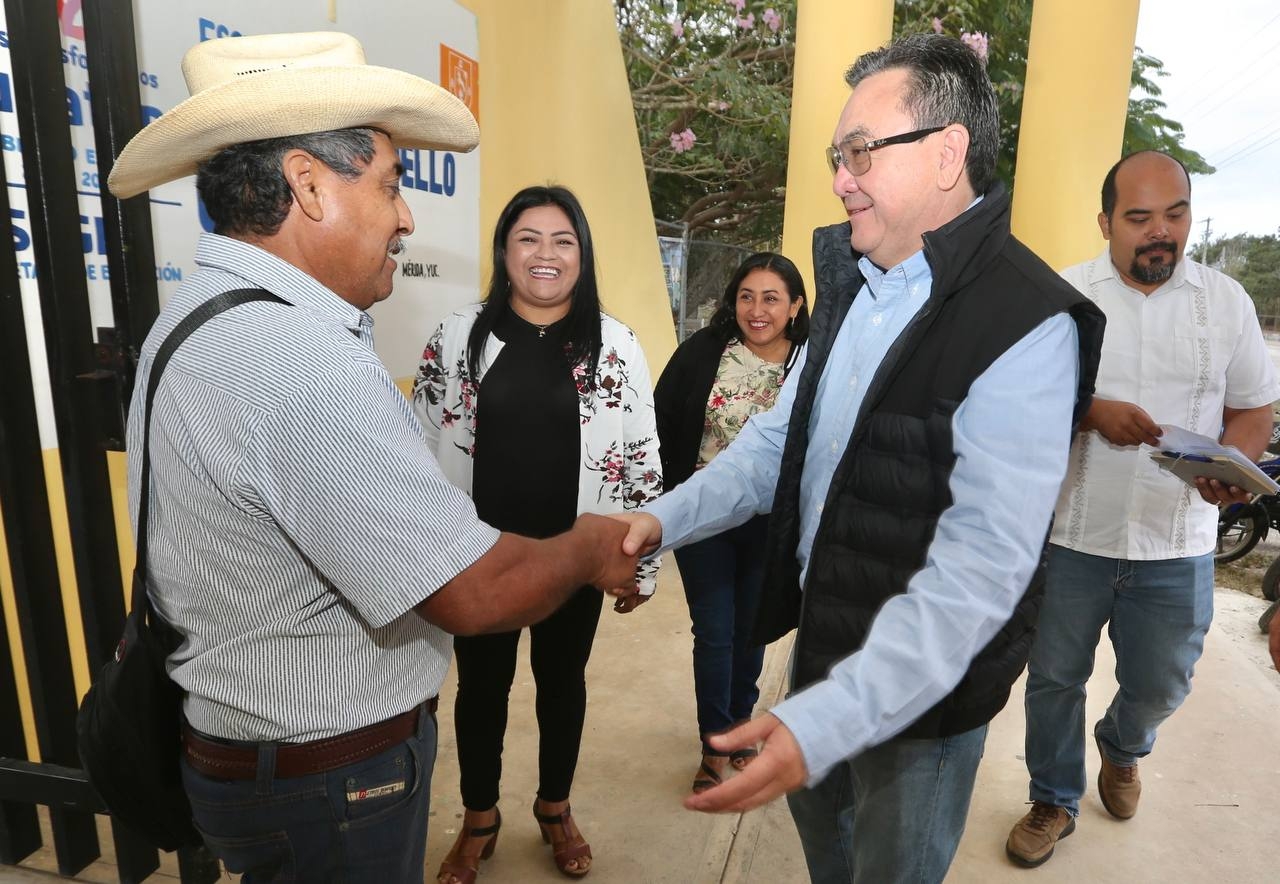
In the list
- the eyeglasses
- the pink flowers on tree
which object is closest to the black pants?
the eyeglasses

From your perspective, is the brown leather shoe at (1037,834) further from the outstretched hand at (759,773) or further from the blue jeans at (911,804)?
the outstretched hand at (759,773)

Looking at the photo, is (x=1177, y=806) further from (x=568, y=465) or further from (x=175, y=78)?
(x=175, y=78)

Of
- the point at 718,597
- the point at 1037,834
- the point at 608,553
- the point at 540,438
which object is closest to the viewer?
the point at 608,553

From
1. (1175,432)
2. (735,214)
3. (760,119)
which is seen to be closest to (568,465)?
(1175,432)

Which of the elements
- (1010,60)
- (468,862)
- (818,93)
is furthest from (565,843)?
(1010,60)

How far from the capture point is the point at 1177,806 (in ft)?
10.6

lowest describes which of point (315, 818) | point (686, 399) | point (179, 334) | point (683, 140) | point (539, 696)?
point (539, 696)

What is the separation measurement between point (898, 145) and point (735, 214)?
12732 millimetres

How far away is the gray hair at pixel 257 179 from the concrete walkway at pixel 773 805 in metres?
2.16

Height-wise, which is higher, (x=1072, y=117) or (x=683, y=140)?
(x=683, y=140)

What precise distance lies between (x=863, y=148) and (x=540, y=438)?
1.31 metres

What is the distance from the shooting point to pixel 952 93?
1.55 metres

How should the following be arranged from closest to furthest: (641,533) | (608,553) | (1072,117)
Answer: (608,553) < (641,533) < (1072,117)

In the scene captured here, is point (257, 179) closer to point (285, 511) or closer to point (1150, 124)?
point (285, 511)
